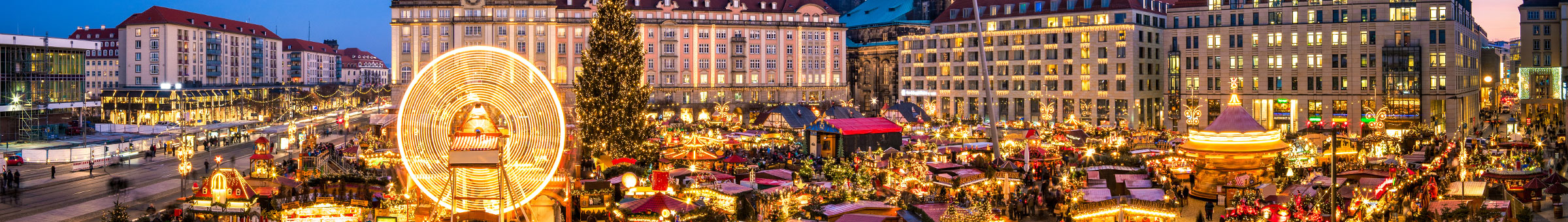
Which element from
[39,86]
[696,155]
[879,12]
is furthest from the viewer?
[879,12]

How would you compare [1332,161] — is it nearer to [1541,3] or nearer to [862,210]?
[862,210]

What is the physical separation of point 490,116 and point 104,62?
146820 mm

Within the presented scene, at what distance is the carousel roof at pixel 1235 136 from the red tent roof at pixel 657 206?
15.4m

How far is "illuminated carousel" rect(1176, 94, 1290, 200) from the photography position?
113 feet

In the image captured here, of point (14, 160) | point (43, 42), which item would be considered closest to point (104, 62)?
point (43, 42)

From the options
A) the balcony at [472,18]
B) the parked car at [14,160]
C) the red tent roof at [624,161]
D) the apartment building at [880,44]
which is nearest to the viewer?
the red tent roof at [624,161]

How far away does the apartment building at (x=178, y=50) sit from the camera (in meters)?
142

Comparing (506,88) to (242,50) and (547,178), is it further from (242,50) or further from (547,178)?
(242,50)

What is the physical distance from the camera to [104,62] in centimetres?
14825

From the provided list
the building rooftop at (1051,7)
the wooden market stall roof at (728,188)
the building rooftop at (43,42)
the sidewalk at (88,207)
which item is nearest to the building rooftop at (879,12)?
the building rooftop at (1051,7)

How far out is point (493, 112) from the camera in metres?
22.7

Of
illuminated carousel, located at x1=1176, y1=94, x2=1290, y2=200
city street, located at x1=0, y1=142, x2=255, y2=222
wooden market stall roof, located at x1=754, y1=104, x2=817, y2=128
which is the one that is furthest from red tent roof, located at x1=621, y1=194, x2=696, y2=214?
wooden market stall roof, located at x1=754, y1=104, x2=817, y2=128

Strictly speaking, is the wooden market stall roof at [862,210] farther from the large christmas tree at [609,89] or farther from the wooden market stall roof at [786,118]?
the wooden market stall roof at [786,118]

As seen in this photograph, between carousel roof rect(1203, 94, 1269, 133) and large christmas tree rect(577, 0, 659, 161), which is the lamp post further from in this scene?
large christmas tree rect(577, 0, 659, 161)
